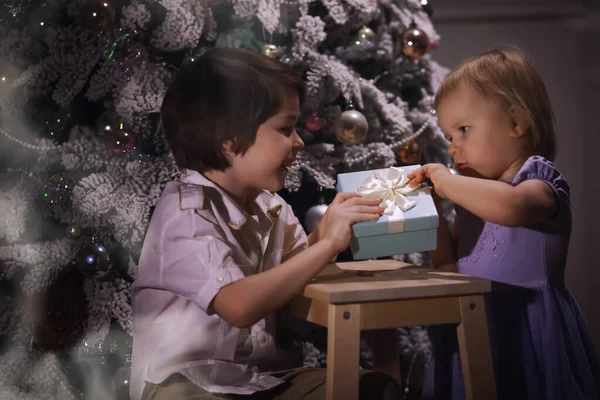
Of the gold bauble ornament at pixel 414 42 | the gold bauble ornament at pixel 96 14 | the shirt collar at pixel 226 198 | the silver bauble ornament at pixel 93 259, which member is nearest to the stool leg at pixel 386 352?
the shirt collar at pixel 226 198

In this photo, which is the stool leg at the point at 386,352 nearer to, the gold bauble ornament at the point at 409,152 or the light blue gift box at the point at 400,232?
the light blue gift box at the point at 400,232

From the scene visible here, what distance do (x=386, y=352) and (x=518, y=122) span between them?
0.45 metres

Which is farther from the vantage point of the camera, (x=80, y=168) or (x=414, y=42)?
(x=414, y=42)

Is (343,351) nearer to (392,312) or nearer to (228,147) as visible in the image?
(392,312)

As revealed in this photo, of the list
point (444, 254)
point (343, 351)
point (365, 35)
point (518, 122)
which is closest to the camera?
point (343, 351)

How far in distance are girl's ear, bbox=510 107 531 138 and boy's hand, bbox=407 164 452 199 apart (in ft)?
0.47

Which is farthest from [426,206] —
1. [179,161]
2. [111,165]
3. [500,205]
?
Answer: [111,165]

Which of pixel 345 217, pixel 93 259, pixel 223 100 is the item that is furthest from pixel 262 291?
pixel 93 259

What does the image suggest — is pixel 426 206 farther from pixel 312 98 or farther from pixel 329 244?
pixel 312 98

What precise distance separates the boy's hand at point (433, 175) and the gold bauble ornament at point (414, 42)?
0.43 metres

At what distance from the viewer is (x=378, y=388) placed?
3.28 ft

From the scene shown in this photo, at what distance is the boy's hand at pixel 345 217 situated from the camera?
3.23 feet

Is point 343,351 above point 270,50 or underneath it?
underneath

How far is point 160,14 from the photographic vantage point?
1221 millimetres
